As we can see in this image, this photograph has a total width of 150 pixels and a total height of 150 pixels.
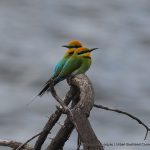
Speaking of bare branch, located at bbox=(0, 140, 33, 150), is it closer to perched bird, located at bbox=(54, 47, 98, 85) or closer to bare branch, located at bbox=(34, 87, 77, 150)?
bare branch, located at bbox=(34, 87, 77, 150)

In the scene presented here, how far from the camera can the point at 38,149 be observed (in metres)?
2.06

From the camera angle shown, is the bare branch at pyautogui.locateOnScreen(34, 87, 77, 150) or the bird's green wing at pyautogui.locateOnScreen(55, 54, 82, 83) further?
the bird's green wing at pyautogui.locateOnScreen(55, 54, 82, 83)

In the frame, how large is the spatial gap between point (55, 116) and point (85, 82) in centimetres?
17

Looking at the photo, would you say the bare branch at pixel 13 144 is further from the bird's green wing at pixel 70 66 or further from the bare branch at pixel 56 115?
the bird's green wing at pixel 70 66

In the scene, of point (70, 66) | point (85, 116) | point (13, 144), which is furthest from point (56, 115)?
point (70, 66)

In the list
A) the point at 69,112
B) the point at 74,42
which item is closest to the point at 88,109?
the point at 69,112

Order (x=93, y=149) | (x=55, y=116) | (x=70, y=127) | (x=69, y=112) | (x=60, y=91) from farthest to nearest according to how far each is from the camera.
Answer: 1. (x=60, y=91)
2. (x=55, y=116)
3. (x=70, y=127)
4. (x=69, y=112)
5. (x=93, y=149)

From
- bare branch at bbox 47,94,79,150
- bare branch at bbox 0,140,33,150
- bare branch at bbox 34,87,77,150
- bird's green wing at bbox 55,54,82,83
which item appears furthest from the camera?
bird's green wing at bbox 55,54,82,83

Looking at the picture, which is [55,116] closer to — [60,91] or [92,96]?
[92,96]

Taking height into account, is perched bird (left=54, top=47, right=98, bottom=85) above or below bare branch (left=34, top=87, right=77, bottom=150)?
above

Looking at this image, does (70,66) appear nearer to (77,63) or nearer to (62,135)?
(77,63)

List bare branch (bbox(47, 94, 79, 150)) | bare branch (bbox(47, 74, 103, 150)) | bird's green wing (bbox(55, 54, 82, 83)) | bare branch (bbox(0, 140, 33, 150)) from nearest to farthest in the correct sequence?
1. bare branch (bbox(47, 74, 103, 150))
2. bare branch (bbox(47, 94, 79, 150))
3. bare branch (bbox(0, 140, 33, 150))
4. bird's green wing (bbox(55, 54, 82, 83))

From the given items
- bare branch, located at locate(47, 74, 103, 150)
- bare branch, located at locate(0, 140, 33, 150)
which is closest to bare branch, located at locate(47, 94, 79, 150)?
bare branch, located at locate(47, 74, 103, 150)

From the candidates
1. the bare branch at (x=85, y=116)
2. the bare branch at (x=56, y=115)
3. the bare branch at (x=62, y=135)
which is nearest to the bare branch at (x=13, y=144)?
the bare branch at (x=56, y=115)
